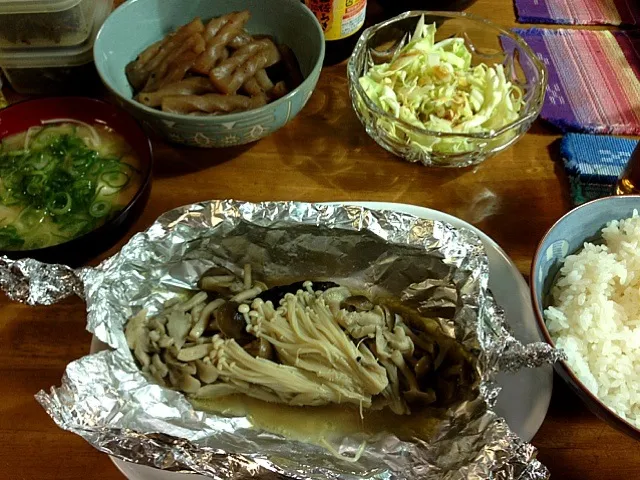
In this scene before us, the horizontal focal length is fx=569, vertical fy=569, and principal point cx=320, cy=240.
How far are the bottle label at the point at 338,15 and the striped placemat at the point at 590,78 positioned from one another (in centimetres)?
51

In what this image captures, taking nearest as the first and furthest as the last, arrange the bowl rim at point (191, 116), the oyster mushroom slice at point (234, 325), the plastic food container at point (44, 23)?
the oyster mushroom slice at point (234, 325) < the bowl rim at point (191, 116) < the plastic food container at point (44, 23)

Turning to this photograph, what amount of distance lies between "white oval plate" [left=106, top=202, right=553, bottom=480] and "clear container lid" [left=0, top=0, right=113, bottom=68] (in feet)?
2.58

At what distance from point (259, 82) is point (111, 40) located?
34 centimetres

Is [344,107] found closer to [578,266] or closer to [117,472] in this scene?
[578,266]

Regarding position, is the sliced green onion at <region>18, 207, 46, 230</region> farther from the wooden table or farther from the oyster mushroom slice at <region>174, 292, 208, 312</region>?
the oyster mushroom slice at <region>174, 292, 208, 312</region>

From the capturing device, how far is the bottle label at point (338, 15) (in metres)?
1.32

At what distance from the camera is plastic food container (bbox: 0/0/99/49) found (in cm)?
121

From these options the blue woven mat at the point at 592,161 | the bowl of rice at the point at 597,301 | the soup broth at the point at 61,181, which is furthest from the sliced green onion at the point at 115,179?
the blue woven mat at the point at 592,161

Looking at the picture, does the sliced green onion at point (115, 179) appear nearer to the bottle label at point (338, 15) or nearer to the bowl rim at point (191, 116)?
the bowl rim at point (191, 116)

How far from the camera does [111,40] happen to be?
4.14ft

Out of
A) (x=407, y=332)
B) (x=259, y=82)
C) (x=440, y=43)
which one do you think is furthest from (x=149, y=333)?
(x=440, y=43)

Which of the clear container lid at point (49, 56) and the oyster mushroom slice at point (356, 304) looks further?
the clear container lid at point (49, 56)

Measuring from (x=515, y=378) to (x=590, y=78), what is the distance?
0.95m

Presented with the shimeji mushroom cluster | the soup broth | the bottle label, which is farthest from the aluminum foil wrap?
the bottle label
